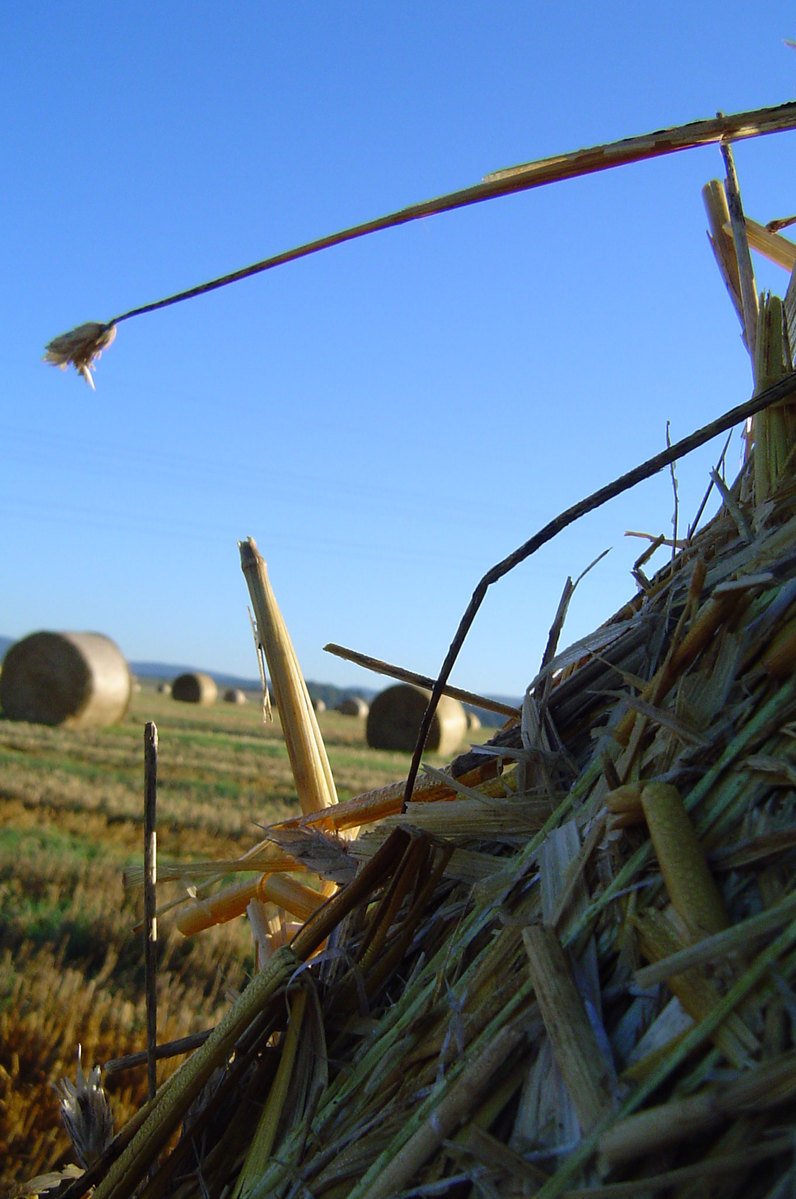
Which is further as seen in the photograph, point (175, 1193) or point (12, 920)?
point (12, 920)

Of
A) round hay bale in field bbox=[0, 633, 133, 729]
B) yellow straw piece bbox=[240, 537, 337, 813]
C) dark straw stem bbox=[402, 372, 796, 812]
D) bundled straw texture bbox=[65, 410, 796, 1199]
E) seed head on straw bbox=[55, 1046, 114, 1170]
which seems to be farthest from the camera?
round hay bale in field bbox=[0, 633, 133, 729]

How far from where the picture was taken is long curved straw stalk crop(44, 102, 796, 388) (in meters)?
0.92

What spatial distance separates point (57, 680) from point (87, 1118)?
69.2 ft

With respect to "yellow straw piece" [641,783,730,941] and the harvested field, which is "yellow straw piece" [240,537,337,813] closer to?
the harvested field

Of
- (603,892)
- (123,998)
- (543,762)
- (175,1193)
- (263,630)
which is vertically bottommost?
(123,998)

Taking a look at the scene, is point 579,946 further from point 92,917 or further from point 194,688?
point 194,688

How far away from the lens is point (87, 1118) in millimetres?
1159

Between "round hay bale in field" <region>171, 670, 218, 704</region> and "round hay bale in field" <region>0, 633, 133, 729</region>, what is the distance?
557 inches

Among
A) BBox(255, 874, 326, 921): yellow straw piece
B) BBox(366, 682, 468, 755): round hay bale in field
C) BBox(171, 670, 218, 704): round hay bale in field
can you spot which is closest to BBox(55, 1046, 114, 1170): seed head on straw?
BBox(255, 874, 326, 921): yellow straw piece

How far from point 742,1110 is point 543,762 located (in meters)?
0.43

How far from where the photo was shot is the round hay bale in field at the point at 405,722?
2073 centimetres

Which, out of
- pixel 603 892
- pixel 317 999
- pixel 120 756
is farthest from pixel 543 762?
pixel 120 756

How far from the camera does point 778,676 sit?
792 mm

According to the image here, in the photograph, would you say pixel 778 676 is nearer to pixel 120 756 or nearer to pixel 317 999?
pixel 317 999
